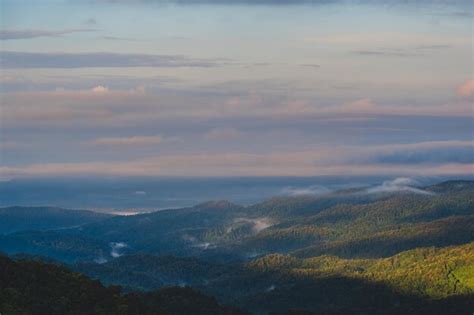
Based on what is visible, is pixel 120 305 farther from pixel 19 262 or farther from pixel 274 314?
pixel 274 314

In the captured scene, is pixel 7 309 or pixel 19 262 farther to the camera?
pixel 19 262

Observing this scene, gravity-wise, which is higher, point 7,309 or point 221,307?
point 7,309

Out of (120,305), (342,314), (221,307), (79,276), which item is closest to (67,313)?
(120,305)

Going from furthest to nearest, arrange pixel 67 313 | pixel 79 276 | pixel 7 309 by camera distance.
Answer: pixel 79 276
pixel 67 313
pixel 7 309

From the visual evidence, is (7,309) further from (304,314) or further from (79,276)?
(304,314)

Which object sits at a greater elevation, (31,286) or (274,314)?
(31,286)

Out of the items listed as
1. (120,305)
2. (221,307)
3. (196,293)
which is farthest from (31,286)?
(196,293)

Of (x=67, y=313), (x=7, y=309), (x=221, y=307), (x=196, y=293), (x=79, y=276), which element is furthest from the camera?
(x=196, y=293)

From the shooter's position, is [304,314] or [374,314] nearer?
[304,314]

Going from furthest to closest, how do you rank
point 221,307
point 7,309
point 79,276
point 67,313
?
point 221,307, point 79,276, point 67,313, point 7,309
